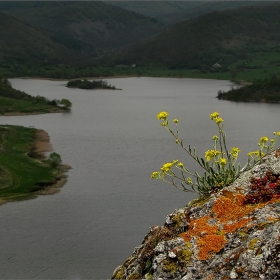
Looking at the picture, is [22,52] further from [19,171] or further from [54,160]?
[19,171]

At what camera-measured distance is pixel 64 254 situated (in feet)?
89.6

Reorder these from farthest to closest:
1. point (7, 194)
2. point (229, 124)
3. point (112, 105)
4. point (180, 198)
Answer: point (112, 105), point (229, 124), point (7, 194), point (180, 198)

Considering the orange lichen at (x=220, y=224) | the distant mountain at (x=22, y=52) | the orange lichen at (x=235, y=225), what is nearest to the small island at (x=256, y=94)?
the distant mountain at (x=22, y=52)

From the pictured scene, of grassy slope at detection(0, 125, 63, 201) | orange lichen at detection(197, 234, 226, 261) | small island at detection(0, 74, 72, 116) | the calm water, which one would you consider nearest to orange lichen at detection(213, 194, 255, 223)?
orange lichen at detection(197, 234, 226, 261)

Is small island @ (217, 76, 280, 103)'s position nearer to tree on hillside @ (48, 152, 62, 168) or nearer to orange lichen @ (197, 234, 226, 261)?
tree on hillside @ (48, 152, 62, 168)

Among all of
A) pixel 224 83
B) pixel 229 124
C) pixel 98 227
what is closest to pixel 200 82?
pixel 224 83

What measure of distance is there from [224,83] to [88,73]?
3720 centimetres

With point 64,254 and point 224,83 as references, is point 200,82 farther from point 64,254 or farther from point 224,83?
point 64,254

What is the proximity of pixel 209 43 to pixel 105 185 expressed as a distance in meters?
147

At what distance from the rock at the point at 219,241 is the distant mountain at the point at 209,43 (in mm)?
158912

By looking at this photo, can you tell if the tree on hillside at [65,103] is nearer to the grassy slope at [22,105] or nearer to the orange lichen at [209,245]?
the grassy slope at [22,105]

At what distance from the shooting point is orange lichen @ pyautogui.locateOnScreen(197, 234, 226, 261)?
493cm

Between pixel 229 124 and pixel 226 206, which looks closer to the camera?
pixel 226 206

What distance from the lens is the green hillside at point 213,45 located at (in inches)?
6516
